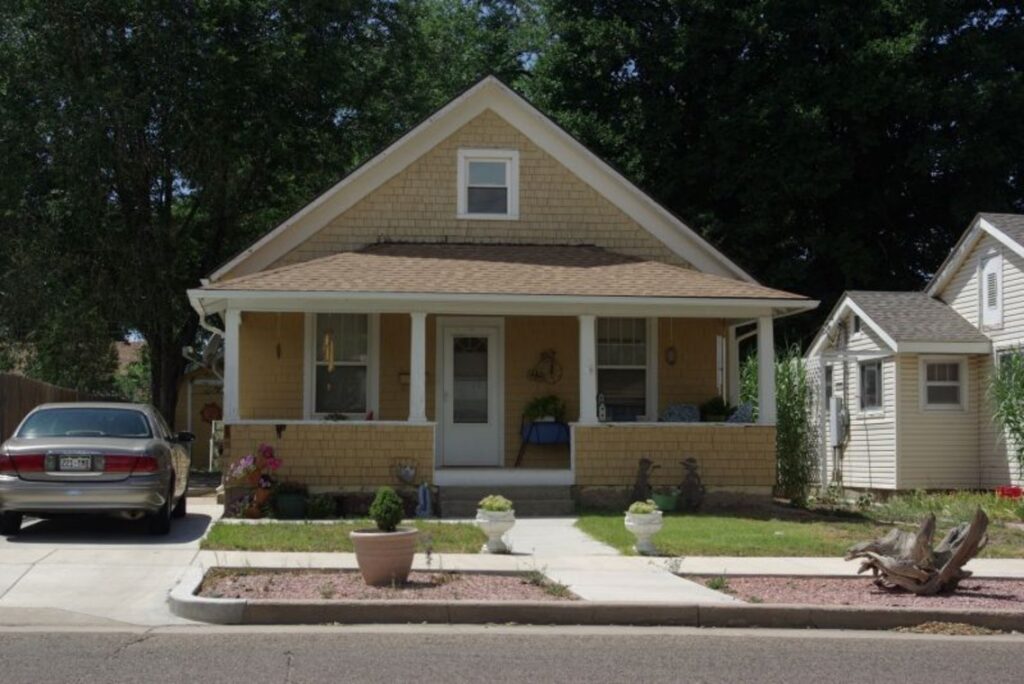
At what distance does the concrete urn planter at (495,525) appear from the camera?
497 inches

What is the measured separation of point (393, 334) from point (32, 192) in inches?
504

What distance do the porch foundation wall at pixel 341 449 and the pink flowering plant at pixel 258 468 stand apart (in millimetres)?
327

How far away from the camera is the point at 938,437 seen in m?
22.9

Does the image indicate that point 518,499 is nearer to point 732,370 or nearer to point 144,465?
point 732,370

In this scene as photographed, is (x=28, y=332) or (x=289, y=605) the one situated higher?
(x=28, y=332)

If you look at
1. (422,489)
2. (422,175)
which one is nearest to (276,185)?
(422,175)

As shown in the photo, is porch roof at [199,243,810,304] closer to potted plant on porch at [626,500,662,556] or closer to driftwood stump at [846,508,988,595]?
potted plant on porch at [626,500,662,556]

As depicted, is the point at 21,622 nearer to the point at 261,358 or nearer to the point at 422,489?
the point at 422,489

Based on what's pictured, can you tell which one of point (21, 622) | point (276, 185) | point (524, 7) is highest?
point (524, 7)

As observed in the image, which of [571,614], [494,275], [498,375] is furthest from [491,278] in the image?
[571,614]

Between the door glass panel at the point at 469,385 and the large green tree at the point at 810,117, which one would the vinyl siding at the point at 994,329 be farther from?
the door glass panel at the point at 469,385

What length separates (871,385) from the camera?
79.4 feet

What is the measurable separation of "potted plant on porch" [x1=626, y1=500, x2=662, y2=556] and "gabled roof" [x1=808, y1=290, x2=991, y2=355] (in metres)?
11.2

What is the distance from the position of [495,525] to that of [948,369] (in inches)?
533
